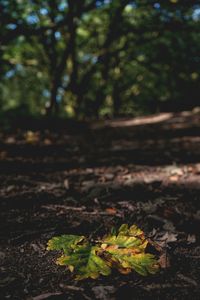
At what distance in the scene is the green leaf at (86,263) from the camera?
6.35 feet

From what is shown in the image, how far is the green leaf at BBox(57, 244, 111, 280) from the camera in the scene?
194cm

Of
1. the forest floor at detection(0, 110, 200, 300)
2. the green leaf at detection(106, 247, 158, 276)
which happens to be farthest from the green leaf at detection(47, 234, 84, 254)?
the green leaf at detection(106, 247, 158, 276)

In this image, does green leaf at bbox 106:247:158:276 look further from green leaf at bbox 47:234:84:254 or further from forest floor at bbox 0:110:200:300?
green leaf at bbox 47:234:84:254

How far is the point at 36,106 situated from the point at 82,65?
618 inches

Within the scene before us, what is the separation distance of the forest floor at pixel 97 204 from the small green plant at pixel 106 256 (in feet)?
0.19

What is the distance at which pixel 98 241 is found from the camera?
2.24 metres

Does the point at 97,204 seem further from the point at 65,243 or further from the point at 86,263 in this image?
the point at 86,263

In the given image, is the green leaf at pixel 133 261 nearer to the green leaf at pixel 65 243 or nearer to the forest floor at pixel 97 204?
the forest floor at pixel 97 204

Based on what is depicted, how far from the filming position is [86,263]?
6.59 ft

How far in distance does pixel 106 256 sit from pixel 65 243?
0.27 metres

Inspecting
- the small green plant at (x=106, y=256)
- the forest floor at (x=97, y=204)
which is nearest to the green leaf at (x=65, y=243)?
the small green plant at (x=106, y=256)

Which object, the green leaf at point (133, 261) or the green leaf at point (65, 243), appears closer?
the green leaf at point (133, 261)

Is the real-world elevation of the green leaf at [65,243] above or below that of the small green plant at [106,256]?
above

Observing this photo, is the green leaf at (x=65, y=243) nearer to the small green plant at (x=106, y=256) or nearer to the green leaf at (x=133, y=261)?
the small green plant at (x=106, y=256)
